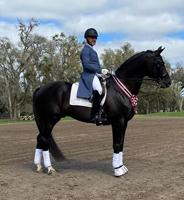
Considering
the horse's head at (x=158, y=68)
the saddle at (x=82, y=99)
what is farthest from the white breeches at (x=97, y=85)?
the horse's head at (x=158, y=68)

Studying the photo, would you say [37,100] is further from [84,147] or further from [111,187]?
[84,147]

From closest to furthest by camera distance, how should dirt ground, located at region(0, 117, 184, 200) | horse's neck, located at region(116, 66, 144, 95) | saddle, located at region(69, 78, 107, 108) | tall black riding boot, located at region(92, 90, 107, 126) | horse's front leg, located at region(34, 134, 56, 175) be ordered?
A: dirt ground, located at region(0, 117, 184, 200)
tall black riding boot, located at region(92, 90, 107, 126)
saddle, located at region(69, 78, 107, 108)
horse's neck, located at region(116, 66, 144, 95)
horse's front leg, located at region(34, 134, 56, 175)

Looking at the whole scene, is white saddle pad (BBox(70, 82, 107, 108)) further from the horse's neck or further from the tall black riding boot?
the horse's neck

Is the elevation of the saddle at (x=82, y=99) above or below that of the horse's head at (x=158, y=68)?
below

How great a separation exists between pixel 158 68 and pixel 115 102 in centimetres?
119

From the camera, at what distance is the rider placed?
5.90 metres

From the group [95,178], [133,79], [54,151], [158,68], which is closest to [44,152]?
[54,151]

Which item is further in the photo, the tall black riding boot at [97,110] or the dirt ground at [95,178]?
the tall black riding boot at [97,110]

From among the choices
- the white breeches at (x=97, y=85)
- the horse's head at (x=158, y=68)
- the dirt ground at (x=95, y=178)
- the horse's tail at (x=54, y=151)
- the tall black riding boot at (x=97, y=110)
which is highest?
the horse's head at (x=158, y=68)

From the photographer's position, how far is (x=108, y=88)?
6.07 m

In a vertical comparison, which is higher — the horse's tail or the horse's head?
the horse's head

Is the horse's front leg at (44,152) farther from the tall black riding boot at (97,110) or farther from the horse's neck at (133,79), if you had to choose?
the horse's neck at (133,79)

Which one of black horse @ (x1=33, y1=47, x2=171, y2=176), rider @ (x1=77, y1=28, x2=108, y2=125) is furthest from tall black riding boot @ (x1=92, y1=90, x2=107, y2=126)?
black horse @ (x1=33, y1=47, x2=171, y2=176)

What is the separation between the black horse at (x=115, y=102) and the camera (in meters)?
5.89
